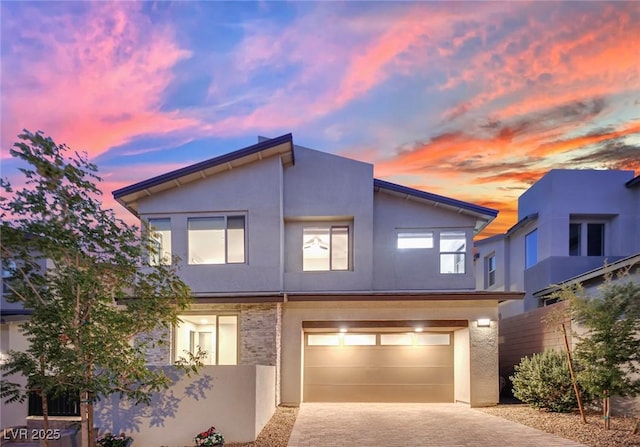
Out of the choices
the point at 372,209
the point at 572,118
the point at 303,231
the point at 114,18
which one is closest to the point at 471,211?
the point at 372,209

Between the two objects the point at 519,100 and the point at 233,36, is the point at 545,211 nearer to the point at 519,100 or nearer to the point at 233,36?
the point at 519,100

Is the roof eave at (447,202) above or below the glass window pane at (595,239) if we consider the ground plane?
above

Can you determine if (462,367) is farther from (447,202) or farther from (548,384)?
(447,202)

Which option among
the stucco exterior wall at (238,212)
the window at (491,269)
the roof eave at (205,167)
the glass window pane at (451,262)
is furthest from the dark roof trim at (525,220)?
the stucco exterior wall at (238,212)

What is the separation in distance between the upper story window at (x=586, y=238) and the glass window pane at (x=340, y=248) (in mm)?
9943

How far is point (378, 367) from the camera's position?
15242 mm

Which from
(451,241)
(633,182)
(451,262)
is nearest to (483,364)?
(451,262)

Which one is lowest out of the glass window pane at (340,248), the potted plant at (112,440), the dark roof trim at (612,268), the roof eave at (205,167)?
the potted plant at (112,440)

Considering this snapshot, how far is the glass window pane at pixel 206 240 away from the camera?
50.1 feet

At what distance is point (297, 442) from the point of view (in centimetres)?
920

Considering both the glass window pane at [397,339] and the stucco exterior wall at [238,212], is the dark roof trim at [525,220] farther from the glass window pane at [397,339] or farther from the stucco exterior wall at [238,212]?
the stucco exterior wall at [238,212]

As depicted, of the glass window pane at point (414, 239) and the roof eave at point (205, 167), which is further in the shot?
the glass window pane at point (414, 239)

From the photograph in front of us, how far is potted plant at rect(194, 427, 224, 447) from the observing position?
Result: 28.4 feet

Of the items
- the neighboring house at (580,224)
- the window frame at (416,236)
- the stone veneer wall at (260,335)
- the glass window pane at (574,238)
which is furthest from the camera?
the glass window pane at (574,238)
